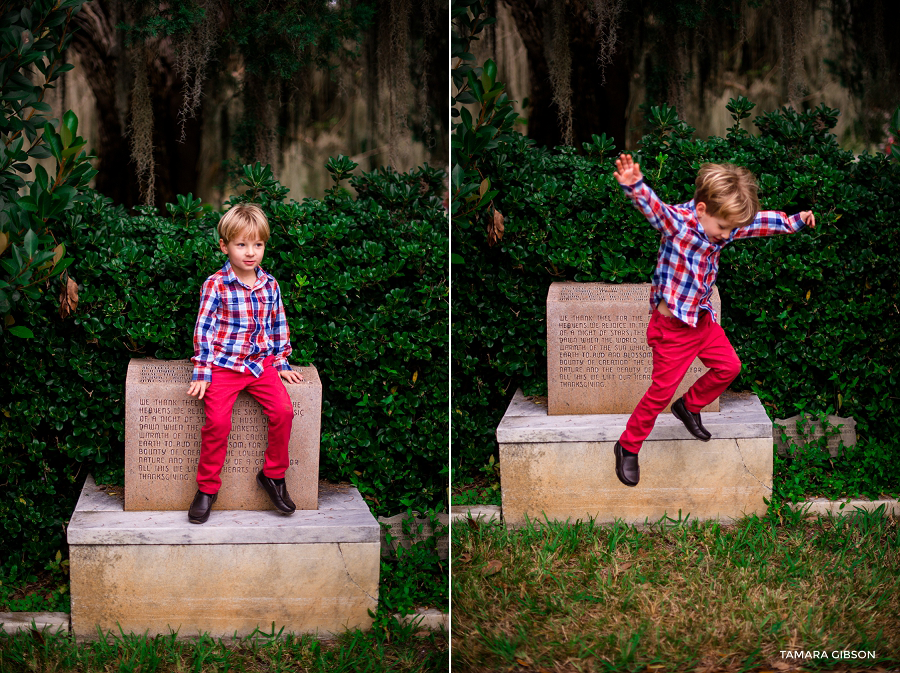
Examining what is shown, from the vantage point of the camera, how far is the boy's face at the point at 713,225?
3367 millimetres

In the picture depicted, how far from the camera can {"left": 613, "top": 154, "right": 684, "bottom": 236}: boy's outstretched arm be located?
3033 millimetres

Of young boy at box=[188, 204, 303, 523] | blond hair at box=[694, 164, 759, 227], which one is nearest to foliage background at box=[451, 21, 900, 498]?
blond hair at box=[694, 164, 759, 227]

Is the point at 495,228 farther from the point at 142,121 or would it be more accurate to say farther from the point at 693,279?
the point at 142,121

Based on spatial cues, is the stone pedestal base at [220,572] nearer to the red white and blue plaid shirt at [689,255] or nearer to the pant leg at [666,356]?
the pant leg at [666,356]

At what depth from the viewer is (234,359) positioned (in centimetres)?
352

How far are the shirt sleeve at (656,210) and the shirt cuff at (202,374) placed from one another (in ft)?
6.37

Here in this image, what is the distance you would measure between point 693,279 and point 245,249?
6.37 feet

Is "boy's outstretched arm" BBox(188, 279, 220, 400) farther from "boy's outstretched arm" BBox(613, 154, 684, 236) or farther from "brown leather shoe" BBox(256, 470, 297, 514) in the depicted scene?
"boy's outstretched arm" BBox(613, 154, 684, 236)

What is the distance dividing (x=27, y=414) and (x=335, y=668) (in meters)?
1.92

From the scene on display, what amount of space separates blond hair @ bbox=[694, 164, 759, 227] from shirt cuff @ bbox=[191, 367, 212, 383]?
2273 millimetres

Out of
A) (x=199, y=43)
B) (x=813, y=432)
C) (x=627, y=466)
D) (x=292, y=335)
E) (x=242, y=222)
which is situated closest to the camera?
(x=242, y=222)

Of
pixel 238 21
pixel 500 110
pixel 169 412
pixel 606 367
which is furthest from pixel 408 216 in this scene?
pixel 238 21

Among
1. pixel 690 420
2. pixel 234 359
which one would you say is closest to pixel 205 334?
pixel 234 359

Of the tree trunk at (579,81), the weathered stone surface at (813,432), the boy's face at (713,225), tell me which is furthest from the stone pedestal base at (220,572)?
the tree trunk at (579,81)
